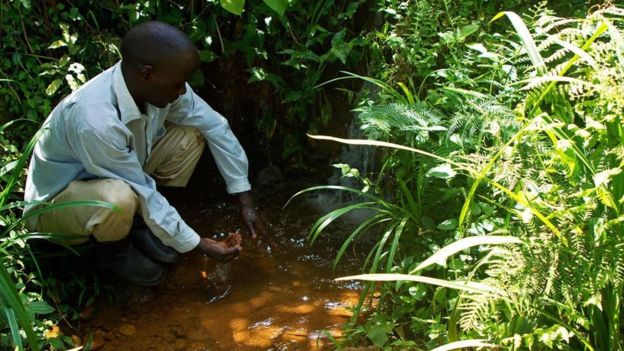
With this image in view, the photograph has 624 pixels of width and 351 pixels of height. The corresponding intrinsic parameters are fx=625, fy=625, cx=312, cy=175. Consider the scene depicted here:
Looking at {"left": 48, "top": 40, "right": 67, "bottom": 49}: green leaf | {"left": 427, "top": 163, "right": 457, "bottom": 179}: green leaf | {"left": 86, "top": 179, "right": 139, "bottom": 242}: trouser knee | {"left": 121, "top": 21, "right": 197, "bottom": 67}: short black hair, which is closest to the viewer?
{"left": 427, "top": 163, "right": 457, "bottom": 179}: green leaf

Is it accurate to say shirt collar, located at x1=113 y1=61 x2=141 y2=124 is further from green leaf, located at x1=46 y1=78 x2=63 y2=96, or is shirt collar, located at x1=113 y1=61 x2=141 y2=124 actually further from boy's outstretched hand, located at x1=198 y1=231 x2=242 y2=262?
green leaf, located at x1=46 y1=78 x2=63 y2=96

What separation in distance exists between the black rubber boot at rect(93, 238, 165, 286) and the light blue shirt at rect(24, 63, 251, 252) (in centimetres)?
25

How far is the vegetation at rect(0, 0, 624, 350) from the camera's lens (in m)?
1.69

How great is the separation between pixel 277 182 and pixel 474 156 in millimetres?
1925

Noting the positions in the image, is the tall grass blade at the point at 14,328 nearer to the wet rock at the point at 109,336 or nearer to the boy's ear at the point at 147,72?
the wet rock at the point at 109,336

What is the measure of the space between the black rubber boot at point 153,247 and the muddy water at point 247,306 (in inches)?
7.9

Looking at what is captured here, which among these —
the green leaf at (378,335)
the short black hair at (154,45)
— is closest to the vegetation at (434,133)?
the green leaf at (378,335)

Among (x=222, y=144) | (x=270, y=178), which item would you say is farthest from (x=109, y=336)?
(x=270, y=178)

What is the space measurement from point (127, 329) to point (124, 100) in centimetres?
98

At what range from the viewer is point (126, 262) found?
2.68 meters

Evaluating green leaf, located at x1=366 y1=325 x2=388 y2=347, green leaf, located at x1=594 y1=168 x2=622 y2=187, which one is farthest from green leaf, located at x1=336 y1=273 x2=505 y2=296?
green leaf, located at x1=366 y1=325 x2=388 y2=347

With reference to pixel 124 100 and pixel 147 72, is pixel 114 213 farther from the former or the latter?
pixel 147 72

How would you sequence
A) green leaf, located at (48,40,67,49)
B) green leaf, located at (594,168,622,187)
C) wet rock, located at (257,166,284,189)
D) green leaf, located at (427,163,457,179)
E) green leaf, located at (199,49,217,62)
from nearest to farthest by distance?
1. green leaf, located at (594,168,622,187)
2. green leaf, located at (427,163,457,179)
3. green leaf, located at (48,40,67,49)
4. green leaf, located at (199,49,217,62)
5. wet rock, located at (257,166,284,189)

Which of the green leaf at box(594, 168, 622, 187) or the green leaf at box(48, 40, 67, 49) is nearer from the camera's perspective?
the green leaf at box(594, 168, 622, 187)
